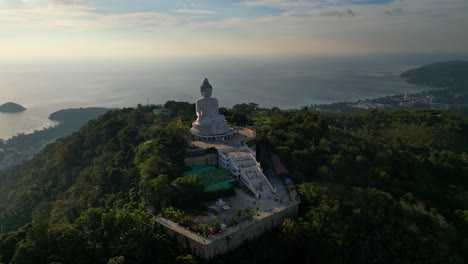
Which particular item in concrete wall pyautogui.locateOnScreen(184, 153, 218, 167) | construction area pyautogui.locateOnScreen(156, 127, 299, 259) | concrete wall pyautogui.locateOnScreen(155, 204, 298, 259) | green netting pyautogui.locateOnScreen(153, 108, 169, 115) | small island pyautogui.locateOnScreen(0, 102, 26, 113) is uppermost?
green netting pyautogui.locateOnScreen(153, 108, 169, 115)

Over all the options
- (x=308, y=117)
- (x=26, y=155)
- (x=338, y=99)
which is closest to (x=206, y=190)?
(x=308, y=117)

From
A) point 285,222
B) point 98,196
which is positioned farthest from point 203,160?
point 285,222

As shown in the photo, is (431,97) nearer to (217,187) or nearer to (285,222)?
(217,187)

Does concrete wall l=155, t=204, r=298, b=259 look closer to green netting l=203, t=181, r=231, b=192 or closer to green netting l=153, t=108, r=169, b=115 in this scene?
green netting l=203, t=181, r=231, b=192

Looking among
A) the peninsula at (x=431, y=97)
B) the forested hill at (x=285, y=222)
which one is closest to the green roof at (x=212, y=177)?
the forested hill at (x=285, y=222)

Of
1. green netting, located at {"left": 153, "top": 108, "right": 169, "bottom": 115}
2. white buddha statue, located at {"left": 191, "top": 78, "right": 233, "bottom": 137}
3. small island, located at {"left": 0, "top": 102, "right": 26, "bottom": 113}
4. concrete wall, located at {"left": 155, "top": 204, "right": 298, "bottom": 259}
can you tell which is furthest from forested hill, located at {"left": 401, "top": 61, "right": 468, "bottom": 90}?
small island, located at {"left": 0, "top": 102, "right": 26, "bottom": 113}

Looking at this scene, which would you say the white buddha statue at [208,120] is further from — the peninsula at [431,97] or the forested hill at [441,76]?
the forested hill at [441,76]

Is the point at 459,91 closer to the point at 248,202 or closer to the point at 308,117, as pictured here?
the point at 308,117
